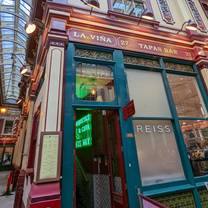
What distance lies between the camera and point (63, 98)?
3.29m

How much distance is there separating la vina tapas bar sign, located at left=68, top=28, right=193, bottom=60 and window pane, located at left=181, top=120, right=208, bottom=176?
2.16m

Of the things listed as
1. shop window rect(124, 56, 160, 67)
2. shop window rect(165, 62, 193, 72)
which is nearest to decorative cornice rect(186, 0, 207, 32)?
shop window rect(165, 62, 193, 72)

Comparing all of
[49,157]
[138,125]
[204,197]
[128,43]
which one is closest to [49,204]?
[49,157]

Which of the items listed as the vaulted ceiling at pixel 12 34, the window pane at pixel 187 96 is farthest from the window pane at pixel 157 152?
the vaulted ceiling at pixel 12 34

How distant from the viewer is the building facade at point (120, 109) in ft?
9.86

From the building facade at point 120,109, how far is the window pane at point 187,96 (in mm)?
34

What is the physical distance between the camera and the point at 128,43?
4523 millimetres

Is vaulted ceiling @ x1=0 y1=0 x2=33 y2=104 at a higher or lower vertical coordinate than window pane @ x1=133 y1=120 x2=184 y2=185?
higher

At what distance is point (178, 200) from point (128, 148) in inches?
59.4

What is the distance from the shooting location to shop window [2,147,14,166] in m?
21.1

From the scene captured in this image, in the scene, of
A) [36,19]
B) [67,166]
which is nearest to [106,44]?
[67,166]

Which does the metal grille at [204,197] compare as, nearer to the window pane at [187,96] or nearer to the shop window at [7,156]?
the window pane at [187,96]

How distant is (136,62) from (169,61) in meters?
1.21

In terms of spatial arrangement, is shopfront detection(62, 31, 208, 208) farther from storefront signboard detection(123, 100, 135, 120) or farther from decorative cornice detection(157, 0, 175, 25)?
decorative cornice detection(157, 0, 175, 25)
